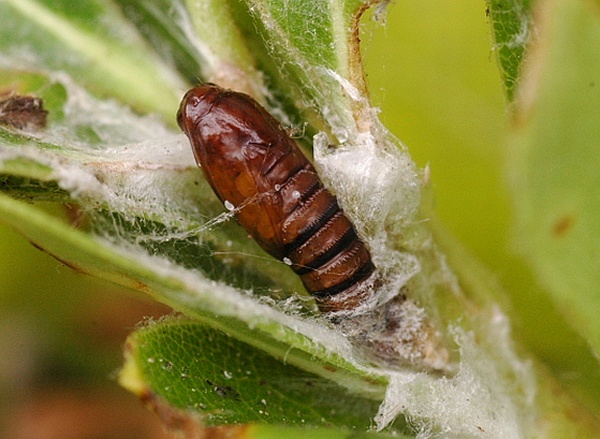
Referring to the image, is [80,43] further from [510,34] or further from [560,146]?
[560,146]

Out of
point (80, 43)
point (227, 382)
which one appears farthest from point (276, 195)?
point (80, 43)

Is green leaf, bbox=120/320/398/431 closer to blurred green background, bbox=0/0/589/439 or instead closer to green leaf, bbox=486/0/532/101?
blurred green background, bbox=0/0/589/439

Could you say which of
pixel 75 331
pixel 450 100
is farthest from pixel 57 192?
pixel 75 331

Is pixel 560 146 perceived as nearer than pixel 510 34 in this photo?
Yes

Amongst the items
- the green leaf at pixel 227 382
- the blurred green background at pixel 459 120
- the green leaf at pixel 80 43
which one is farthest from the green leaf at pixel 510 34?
the green leaf at pixel 80 43

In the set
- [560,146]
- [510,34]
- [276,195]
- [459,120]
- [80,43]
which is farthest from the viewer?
[80,43]

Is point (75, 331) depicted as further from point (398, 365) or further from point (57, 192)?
point (398, 365)

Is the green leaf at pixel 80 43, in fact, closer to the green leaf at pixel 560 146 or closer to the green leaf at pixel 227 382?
the green leaf at pixel 227 382
